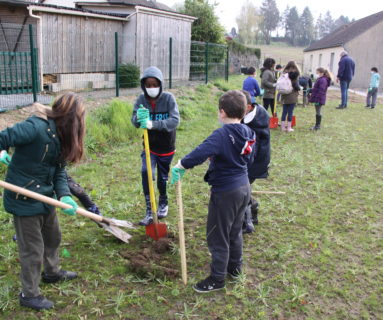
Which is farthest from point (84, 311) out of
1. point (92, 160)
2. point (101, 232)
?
point (92, 160)

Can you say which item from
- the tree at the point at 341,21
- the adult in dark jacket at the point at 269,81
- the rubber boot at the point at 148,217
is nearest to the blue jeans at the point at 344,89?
the adult in dark jacket at the point at 269,81

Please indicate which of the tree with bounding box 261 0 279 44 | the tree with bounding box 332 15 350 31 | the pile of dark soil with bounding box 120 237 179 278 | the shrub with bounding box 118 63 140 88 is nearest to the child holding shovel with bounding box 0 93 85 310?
the pile of dark soil with bounding box 120 237 179 278

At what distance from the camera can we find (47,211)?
291cm

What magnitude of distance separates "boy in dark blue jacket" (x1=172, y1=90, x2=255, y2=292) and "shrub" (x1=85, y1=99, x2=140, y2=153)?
4.95 meters

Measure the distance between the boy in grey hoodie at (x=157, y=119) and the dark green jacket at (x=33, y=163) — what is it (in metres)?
1.36

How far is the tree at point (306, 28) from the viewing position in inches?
4039

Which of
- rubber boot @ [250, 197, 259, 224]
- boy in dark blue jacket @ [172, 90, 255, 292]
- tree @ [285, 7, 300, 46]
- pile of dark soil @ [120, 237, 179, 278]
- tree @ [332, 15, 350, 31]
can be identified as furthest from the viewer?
tree @ [332, 15, 350, 31]

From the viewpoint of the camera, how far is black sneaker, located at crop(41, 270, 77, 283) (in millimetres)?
3385

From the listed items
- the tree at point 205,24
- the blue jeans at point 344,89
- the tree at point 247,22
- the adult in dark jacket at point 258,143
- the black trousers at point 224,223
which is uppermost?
the tree at point 247,22

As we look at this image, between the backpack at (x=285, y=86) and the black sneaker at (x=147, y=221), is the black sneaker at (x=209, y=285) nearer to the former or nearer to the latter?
the black sneaker at (x=147, y=221)

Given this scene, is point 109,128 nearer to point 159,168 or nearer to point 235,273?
point 159,168

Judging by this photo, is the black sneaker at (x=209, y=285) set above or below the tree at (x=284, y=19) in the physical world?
below

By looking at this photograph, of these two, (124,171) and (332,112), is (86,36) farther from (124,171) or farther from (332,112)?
(332,112)

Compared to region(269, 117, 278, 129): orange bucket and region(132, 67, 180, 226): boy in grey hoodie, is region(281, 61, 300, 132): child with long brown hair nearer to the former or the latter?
region(269, 117, 278, 129): orange bucket
